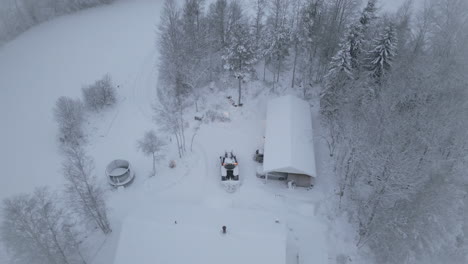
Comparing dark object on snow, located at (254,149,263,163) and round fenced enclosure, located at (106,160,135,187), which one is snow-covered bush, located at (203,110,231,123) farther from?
round fenced enclosure, located at (106,160,135,187)

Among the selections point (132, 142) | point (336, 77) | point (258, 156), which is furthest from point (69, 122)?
point (336, 77)

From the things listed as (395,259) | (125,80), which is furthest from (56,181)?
(395,259)

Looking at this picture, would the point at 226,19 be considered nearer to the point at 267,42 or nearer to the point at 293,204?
the point at 267,42

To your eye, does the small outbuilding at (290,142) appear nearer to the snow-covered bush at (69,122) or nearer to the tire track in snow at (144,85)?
the tire track in snow at (144,85)

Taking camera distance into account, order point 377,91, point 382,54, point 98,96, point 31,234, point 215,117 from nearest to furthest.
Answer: point 31,234 → point 377,91 → point 382,54 → point 215,117 → point 98,96

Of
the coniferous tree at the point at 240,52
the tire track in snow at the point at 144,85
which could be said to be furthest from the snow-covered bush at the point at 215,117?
the tire track in snow at the point at 144,85

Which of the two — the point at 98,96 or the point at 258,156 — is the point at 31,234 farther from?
the point at 98,96
